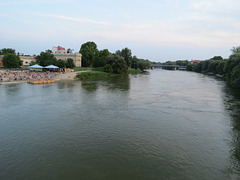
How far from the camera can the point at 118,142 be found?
14.5m

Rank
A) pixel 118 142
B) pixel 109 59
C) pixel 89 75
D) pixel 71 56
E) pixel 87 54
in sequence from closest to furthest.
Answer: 1. pixel 118 142
2. pixel 89 75
3. pixel 109 59
4. pixel 71 56
5. pixel 87 54

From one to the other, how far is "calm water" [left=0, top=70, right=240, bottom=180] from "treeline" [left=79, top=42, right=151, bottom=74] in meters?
49.5

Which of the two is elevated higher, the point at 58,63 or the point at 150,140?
the point at 58,63

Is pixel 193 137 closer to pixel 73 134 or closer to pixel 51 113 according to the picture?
pixel 73 134

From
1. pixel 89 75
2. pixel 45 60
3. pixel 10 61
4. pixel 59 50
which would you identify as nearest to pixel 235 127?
pixel 89 75

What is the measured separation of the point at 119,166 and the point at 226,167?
621 cm

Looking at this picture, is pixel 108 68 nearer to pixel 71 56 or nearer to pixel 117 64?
pixel 117 64

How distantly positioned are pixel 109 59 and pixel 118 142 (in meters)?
61.6

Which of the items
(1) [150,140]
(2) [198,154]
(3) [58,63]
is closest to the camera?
(2) [198,154]

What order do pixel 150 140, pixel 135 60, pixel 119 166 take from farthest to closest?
pixel 135 60
pixel 150 140
pixel 119 166

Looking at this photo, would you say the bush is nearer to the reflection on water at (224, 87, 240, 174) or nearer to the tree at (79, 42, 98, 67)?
the tree at (79, 42, 98, 67)

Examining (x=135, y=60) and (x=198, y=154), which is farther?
(x=135, y=60)

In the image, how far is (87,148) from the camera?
44.4ft

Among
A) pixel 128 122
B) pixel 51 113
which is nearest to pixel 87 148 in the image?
pixel 128 122
